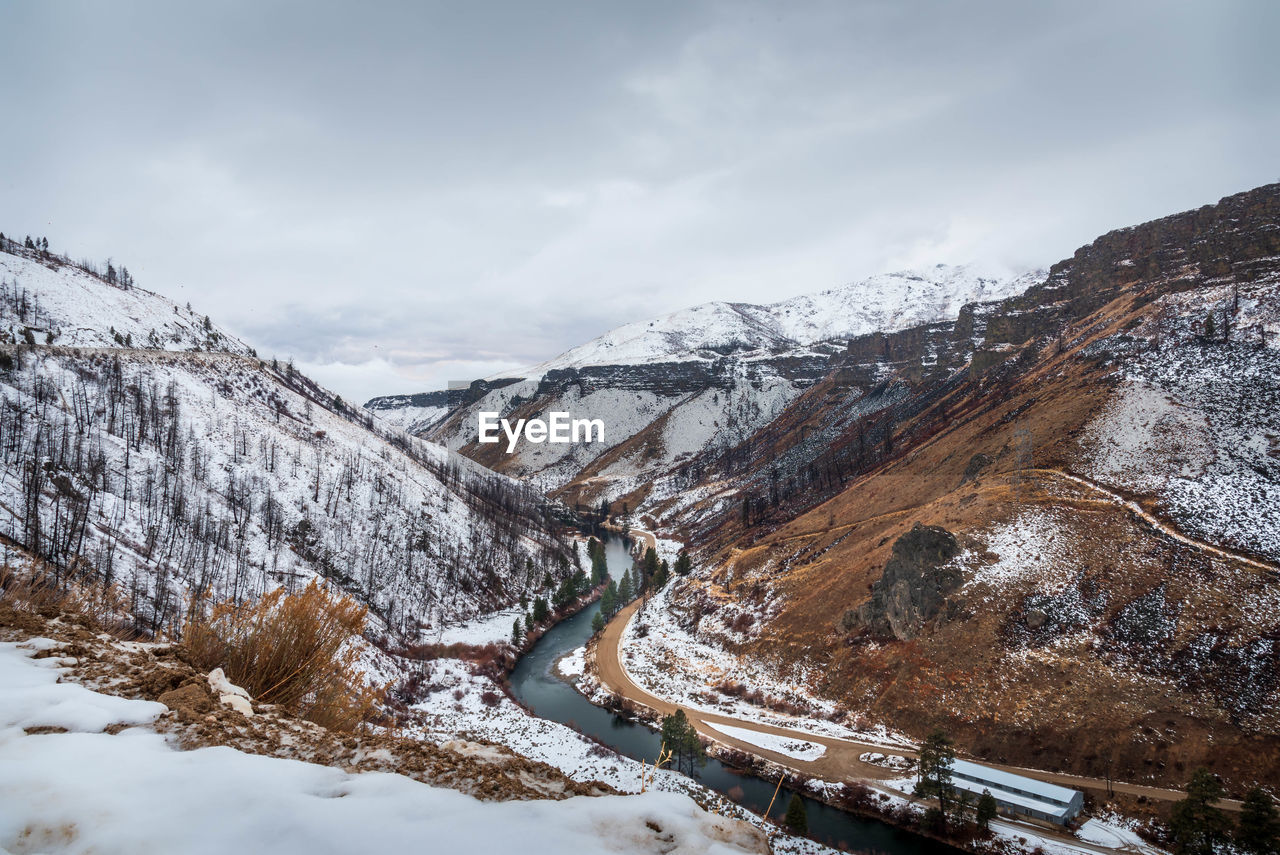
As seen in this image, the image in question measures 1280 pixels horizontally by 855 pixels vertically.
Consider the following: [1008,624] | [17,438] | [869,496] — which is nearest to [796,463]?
[869,496]

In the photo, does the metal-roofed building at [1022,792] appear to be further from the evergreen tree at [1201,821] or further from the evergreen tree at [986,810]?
the evergreen tree at [1201,821]

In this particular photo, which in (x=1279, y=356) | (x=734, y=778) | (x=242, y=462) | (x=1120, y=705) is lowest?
(x=734, y=778)

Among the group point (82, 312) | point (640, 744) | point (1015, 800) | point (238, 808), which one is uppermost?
point (82, 312)

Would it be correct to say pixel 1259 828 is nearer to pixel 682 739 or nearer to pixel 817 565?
pixel 682 739

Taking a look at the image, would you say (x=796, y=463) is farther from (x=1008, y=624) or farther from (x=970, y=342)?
(x=1008, y=624)

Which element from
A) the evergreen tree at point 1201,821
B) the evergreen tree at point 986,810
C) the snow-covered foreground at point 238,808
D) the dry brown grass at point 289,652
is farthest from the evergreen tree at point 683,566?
the snow-covered foreground at point 238,808

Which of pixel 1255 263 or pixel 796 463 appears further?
pixel 796 463

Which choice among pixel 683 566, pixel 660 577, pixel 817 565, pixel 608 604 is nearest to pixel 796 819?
pixel 817 565
